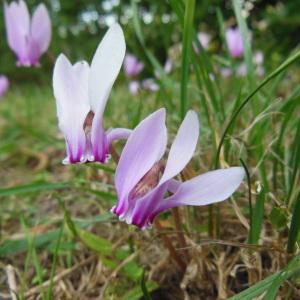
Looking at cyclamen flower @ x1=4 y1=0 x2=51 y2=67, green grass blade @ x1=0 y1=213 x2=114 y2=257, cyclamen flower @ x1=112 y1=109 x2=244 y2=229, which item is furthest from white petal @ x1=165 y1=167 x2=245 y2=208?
cyclamen flower @ x1=4 y1=0 x2=51 y2=67

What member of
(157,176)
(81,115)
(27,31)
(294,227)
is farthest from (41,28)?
(294,227)

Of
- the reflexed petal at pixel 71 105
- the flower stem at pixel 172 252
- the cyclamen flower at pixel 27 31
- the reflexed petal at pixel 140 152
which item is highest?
the cyclamen flower at pixel 27 31

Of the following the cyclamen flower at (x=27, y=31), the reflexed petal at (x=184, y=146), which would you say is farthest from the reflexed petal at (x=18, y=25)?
the reflexed petal at (x=184, y=146)

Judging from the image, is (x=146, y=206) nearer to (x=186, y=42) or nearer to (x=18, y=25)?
(x=186, y=42)

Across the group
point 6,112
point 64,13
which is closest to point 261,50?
point 6,112

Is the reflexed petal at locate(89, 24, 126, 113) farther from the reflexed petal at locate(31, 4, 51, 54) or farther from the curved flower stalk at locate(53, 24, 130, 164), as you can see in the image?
the reflexed petal at locate(31, 4, 51, 54)

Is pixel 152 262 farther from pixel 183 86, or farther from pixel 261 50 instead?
pixel 261 50

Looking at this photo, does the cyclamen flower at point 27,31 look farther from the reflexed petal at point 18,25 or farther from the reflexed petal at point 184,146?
the reflexed petal at point 184,146
